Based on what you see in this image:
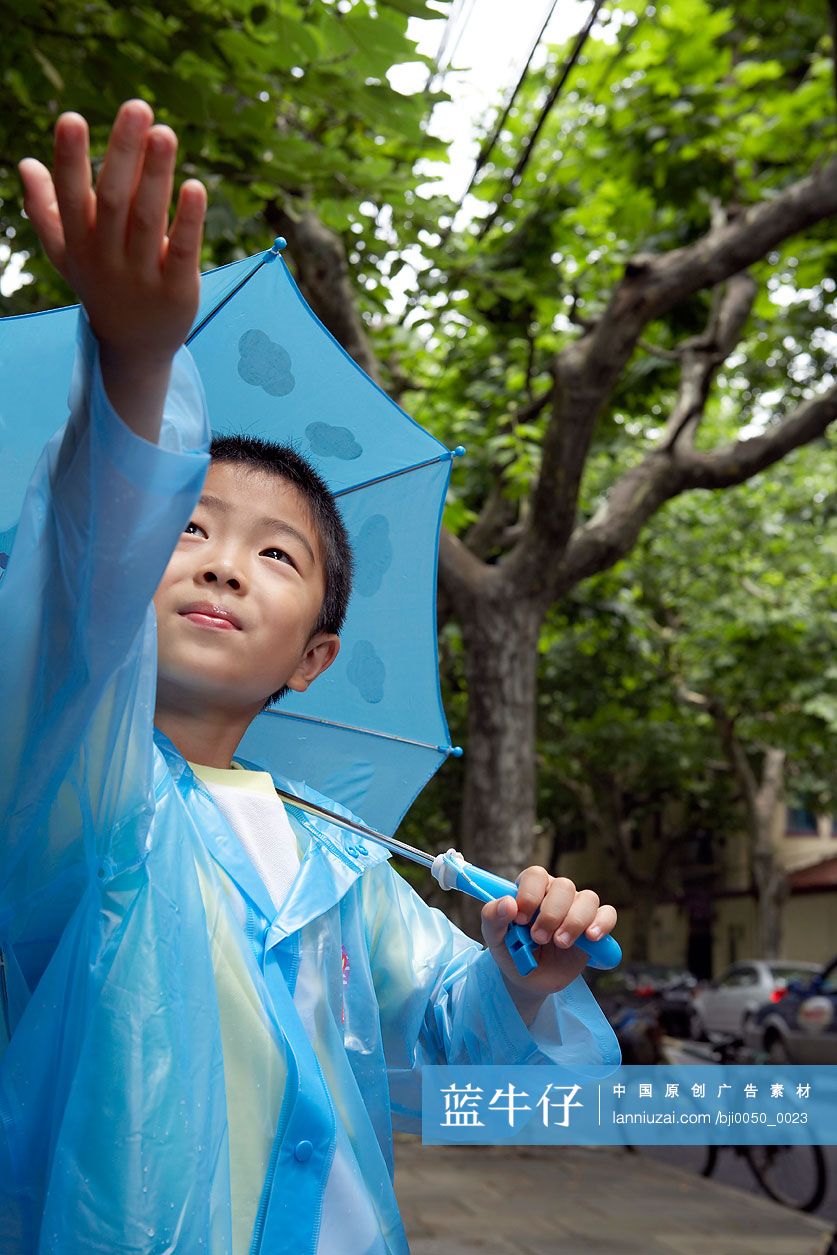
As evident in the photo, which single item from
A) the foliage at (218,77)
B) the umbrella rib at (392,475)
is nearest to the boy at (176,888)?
the umbrella rib at (392,475)

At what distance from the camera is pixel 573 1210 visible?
23.9 ft

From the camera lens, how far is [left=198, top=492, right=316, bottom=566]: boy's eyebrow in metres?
1.71

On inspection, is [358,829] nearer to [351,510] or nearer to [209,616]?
[209,616]

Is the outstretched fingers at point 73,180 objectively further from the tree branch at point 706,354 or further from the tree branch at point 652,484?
the tree branch at point 706,354

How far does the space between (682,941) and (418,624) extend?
37.5 meters

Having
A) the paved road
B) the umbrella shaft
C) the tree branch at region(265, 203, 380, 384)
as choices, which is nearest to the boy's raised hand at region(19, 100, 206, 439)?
the umbrella shaft

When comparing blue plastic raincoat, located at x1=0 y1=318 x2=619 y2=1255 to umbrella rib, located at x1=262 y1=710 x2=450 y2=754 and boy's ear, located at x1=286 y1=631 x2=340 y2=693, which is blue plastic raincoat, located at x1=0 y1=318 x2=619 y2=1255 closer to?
boy's ear, located at x1=286 y1=631 x2=340 y2=693

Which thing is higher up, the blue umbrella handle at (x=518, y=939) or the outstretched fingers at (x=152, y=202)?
the outstretched fingers at (x=152, y=202)

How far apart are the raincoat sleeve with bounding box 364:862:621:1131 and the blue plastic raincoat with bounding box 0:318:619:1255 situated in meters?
0.14

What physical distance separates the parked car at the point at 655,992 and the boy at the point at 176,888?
1905 cm

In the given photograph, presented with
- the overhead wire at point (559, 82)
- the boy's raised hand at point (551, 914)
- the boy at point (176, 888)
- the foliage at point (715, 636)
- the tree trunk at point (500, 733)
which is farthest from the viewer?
the foliage at point (715, 636)

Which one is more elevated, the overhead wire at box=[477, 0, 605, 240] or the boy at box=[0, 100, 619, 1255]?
the overhead wire at box=[477, 0, 605, 240]

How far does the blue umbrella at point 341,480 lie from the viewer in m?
1.76

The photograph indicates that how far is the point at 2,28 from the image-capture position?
169 inches
